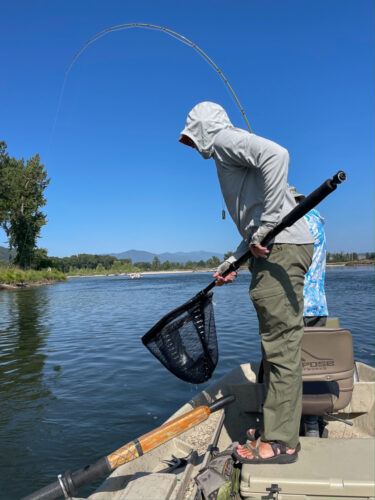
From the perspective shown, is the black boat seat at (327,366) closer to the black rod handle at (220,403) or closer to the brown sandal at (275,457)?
the brown sandal at (275,457)

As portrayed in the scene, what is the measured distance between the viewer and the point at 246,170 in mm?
2723

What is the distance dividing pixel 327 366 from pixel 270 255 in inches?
46.1

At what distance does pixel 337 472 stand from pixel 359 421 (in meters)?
2.50

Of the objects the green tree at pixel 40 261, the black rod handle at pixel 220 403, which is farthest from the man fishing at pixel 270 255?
the green tree at pixel 40 261

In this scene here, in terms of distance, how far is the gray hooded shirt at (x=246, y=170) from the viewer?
2469 mm

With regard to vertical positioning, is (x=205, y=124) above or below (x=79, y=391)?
above

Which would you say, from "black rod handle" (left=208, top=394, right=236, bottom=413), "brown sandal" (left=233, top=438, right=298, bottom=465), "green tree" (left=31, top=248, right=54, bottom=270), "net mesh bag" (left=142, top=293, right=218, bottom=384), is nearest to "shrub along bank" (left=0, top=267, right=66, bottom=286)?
"green tree" (left=31, top=248, right=54, bottom=270)

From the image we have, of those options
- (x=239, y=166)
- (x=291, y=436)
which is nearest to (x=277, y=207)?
(x=239, y=166)

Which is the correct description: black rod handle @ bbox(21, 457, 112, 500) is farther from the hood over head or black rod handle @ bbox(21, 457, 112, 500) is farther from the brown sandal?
the hood over head

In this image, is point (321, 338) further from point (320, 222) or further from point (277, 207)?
point (320, 222)

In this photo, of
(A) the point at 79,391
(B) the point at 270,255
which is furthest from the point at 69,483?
(A) the point at 79,391

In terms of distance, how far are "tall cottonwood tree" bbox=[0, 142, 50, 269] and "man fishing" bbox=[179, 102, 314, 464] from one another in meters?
63.3

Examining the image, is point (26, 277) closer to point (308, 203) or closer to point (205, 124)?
point (205, 124)

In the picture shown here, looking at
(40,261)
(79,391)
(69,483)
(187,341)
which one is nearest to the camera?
(69,483)
